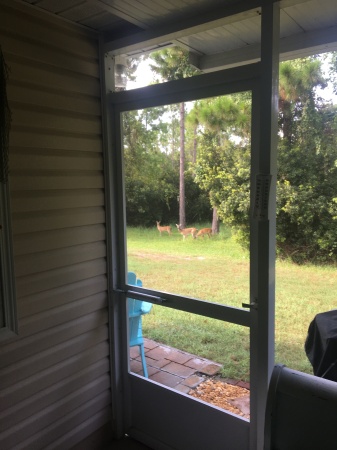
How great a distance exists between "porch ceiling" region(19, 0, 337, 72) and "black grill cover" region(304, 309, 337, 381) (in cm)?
134

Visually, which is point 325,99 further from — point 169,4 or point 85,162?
point 85,162

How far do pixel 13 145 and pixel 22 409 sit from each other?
1257 millimetres

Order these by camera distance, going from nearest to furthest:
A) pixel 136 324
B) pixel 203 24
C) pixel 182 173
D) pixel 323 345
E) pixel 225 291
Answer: pixel 323 345
pixel 203 24
pixel 225 291
pixel 182 173
pixel 136 324

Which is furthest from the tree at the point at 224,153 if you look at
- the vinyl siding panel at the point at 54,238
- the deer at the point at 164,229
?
the vinyl siding panel at the point at 54,238

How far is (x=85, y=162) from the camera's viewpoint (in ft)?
6.64

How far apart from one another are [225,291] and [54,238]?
909 mm

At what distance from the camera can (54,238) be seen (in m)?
1.88

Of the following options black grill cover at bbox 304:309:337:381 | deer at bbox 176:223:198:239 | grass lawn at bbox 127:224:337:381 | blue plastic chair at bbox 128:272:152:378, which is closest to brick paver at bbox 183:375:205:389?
grass lawn at bbox 127:224:337:381

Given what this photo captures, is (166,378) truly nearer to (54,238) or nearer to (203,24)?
(54,238)

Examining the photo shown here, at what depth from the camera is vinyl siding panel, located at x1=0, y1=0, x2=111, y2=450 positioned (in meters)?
1.71

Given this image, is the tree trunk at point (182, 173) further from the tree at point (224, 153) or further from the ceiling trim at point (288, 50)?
the ceiling trim at point (288, 50)

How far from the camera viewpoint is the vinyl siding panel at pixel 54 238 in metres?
Result: 1.71

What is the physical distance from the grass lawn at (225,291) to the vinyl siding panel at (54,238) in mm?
409

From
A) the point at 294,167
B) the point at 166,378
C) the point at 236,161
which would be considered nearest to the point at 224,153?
the point at 236,161
